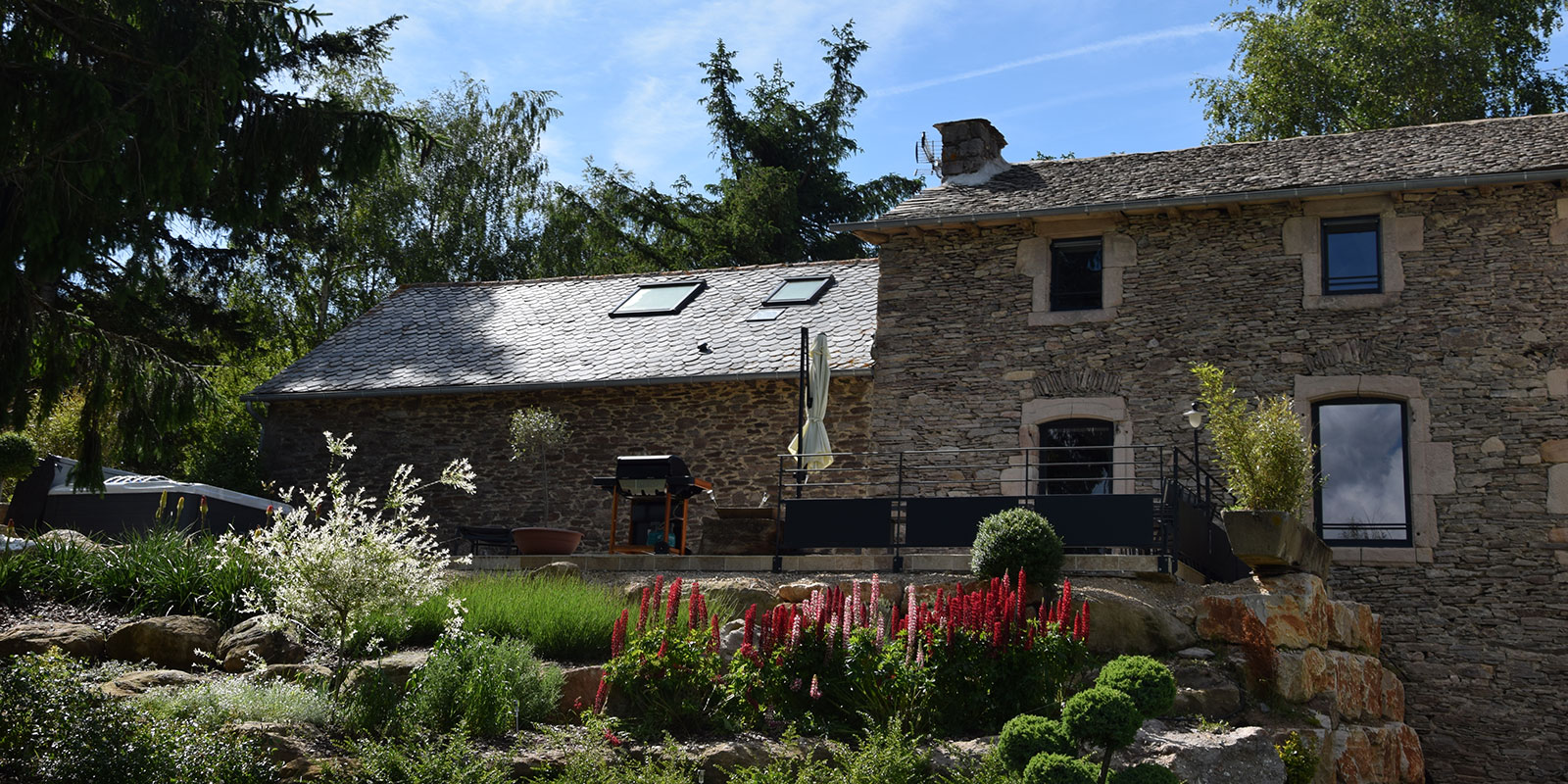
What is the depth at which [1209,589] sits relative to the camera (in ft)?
32.6

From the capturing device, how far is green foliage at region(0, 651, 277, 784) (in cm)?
635

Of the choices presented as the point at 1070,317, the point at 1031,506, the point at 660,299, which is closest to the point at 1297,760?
the point at 1031,506

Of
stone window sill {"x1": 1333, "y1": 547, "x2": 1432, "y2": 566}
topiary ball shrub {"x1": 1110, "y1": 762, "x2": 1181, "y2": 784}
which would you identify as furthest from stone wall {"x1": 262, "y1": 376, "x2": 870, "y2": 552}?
topiary ball shrub {"x1": 1110, "y1": 762, "x2": 1181, "y2": 784}

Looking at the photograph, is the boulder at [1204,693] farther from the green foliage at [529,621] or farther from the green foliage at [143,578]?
the green foliage at [143,578]

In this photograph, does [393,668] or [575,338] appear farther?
[575,338]

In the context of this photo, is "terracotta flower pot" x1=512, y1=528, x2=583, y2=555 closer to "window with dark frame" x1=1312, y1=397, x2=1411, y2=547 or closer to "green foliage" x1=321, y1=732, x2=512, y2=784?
"green foliage" x1=321, y1=732, x2=512, y2=784

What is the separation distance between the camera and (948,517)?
34.5 feet

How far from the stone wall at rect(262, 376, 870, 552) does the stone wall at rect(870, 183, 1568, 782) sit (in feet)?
4.58

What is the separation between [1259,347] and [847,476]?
418 cm

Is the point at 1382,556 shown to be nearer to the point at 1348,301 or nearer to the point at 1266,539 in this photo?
the point at 1348,301

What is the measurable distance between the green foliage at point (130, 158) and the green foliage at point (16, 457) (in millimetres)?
5434

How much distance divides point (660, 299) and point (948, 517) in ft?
26.7

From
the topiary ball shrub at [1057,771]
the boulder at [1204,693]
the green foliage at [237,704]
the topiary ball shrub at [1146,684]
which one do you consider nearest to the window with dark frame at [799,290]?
the boulder at [1204,693]

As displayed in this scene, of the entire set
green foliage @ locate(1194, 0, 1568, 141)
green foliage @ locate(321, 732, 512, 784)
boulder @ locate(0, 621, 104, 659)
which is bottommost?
green foliage @ locate(321, 732, 512, 784)
